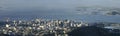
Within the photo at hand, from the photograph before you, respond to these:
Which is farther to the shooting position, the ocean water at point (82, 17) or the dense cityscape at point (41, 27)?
the ocean water at point (82, 17)

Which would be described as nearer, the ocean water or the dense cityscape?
the dense cityscape

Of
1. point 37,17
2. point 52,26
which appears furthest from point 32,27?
point 37,17

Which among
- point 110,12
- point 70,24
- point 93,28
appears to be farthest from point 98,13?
point 93,28

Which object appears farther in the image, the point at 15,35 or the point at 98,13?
the point at 98,13

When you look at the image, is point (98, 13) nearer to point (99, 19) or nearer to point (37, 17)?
point (99, 19)

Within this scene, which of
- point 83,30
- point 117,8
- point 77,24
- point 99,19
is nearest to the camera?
point 83,30

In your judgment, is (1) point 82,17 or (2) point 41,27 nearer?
(2) point 41,27

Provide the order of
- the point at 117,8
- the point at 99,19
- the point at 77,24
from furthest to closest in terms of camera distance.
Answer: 1. the point at 117,8
2. the point at 99,19
3. the point at 77,24
